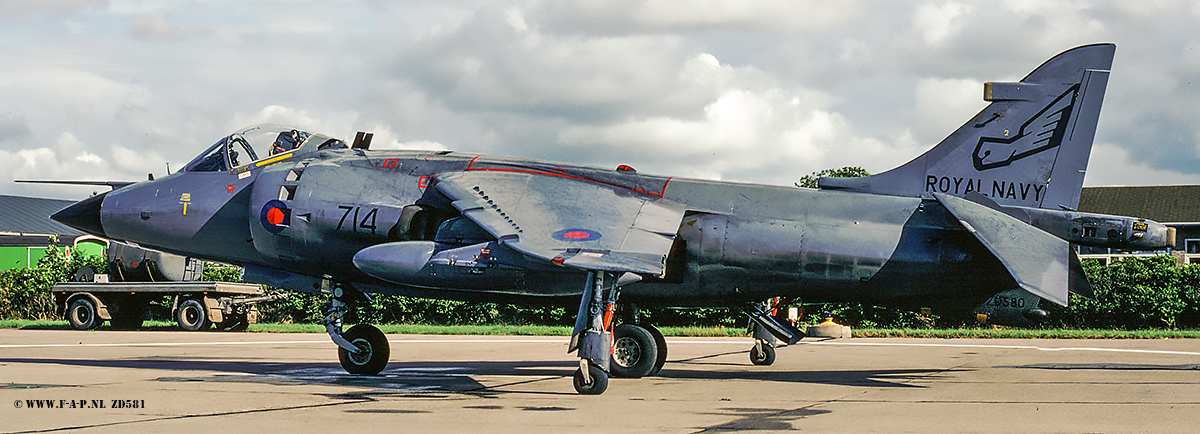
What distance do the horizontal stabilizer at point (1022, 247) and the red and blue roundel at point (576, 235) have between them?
3909mm

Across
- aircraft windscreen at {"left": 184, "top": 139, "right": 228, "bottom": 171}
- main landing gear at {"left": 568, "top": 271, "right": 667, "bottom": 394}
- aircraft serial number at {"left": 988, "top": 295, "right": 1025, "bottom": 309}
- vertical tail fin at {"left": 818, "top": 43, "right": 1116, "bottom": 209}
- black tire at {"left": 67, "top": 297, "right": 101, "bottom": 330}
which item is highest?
vertical tail fin at {"left": 818, "top": 43, "right": 1116, "bottom": 209}

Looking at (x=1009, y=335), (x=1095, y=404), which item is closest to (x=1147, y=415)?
(x=1095, y=404)

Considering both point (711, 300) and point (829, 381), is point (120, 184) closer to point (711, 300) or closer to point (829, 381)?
point (711, 300)

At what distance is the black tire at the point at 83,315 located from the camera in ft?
93.1

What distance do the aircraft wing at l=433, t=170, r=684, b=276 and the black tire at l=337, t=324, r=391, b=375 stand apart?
8.13ft

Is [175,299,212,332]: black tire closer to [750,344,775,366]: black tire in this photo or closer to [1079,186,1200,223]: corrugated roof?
[750,344,775,366]: black tire

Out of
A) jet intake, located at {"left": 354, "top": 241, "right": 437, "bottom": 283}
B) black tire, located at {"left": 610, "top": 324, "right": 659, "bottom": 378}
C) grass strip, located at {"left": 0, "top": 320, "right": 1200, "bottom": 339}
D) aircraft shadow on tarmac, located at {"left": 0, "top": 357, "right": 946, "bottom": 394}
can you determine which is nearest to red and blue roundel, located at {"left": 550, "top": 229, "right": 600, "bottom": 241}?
jet intake, located at {"left": 354, "top": 241, "right": 437, "bottom": 283}

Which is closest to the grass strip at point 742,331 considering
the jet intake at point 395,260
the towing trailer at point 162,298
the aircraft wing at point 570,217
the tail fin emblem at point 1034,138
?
the towing trailer at point 162,298

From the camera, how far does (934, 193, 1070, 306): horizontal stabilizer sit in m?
10.5

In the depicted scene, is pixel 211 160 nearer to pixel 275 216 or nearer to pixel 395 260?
pixel 275 216

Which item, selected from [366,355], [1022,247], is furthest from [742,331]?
[1022,247]

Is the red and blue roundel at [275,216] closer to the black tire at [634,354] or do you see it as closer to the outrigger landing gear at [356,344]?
the outrigger landing gear at [356,344]

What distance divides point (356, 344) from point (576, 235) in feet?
14.1

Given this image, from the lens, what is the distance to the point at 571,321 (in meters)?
27.9
